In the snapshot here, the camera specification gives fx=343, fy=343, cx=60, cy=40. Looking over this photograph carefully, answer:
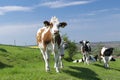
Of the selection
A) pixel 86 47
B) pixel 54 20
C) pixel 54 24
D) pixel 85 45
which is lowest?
pixel 86 47

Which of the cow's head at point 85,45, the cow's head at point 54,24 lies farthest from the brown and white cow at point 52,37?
the cow's head at point 85,45

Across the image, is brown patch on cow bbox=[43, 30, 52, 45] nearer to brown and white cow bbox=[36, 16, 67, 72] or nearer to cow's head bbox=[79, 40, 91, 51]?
brown and white cow bbox=[36, 16, 67, 72]

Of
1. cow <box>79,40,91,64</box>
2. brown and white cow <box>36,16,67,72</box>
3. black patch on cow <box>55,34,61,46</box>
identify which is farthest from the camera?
cow <box>79,40,91,64</box>

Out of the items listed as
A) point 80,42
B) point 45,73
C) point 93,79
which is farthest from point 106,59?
point 45,73

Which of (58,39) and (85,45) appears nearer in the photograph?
(58,39)

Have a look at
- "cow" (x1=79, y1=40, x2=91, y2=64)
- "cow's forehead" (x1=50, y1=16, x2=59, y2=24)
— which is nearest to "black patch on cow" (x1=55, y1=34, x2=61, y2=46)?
"cow's forehead" (x1=50, y1=16, x2=59, y2=24)

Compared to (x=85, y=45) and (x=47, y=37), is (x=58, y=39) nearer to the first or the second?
(x=47, y=37)

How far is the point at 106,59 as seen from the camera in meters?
36.3

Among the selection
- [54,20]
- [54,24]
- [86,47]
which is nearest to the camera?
[54,24]

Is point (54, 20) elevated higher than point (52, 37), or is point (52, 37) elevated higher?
point (54, 20)

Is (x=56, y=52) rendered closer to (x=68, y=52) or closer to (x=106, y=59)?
(x=106, y=59)

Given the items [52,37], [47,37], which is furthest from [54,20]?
[47,37]

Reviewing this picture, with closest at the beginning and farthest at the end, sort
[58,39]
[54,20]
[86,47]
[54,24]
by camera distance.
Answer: [54,24] < [54,20] < [58,39] < [86,47]

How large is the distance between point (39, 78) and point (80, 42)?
16324 mm
